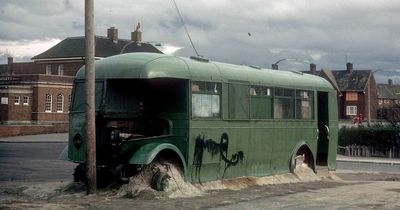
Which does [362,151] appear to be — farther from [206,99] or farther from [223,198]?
[223,198]

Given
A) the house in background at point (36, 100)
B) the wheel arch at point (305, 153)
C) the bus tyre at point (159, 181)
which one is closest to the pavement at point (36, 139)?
the house in background at point (36, 100)

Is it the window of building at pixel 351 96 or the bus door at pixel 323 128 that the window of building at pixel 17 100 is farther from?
the window of building at pixel 351 96

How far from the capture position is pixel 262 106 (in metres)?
16.3

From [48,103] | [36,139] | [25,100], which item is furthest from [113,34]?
[36,139]

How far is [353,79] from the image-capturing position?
106 meters

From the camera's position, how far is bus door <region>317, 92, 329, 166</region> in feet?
65.7

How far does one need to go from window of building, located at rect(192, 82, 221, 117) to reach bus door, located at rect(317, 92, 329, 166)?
6.55 metres

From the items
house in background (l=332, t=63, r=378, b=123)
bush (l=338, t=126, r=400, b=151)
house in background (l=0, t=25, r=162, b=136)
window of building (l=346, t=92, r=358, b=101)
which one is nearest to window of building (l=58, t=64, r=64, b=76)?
house in background (l=0, t=25, r=162, b=136)

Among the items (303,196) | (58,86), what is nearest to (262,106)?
(303,196)

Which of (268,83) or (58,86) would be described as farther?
(58,86)

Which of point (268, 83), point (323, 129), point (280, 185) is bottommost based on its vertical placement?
point (280, 185)

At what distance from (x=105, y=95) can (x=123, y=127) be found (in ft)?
2.57

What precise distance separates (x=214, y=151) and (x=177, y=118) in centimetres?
144

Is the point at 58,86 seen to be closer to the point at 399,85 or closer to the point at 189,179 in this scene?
the point at 189,179
